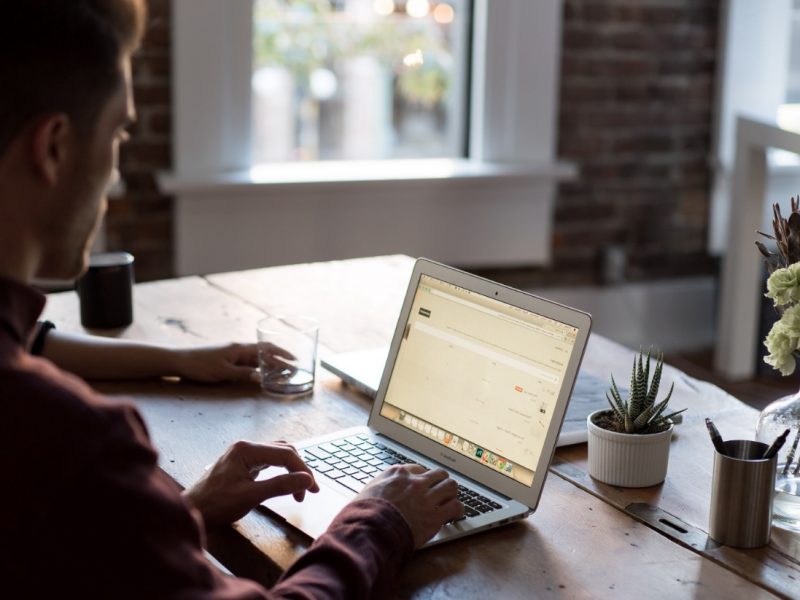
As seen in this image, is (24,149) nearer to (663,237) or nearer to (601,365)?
(601,365)

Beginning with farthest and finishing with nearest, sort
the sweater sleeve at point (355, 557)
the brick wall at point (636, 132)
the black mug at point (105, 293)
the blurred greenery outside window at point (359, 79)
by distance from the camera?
the brick wall at point (636, 132), the blurred greenery outside window at point (359, 79), the black mug at point (105, 293), the sweater sleeve at point (355, 557)

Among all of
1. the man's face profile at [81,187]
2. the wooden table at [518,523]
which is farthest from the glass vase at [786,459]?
the man's face profile at [81,187]

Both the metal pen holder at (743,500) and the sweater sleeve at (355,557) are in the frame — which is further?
the metal pen holder at (743,500)

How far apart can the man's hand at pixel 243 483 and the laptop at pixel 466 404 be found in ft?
0.10

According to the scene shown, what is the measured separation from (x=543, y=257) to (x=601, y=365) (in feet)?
6.96

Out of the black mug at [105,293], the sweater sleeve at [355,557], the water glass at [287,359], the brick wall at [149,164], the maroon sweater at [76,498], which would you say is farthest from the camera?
the brick wall at [149,164]

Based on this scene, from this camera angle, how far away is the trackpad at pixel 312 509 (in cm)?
135

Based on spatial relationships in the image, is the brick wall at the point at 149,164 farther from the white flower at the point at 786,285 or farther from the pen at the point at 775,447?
the pen at the point at 775,447

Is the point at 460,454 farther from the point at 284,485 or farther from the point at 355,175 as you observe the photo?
the point at 355,175

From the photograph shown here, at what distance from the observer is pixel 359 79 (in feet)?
12.7

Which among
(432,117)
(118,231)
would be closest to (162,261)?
(118,231)

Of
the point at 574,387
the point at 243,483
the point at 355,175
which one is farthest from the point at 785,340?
the point at 355,175

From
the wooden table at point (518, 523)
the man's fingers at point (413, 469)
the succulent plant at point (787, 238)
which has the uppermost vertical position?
the succulent plant at point (787, 238)

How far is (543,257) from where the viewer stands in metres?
4.06
